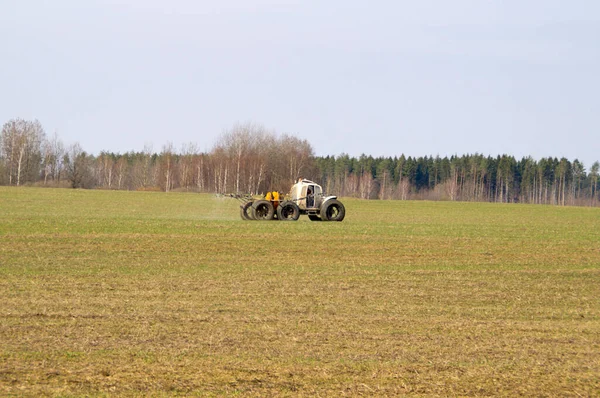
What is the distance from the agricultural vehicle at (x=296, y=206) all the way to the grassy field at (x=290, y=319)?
31.6ft

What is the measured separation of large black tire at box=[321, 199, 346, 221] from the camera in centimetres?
3659

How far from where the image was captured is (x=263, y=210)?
35.6 metres

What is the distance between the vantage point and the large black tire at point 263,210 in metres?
35.1

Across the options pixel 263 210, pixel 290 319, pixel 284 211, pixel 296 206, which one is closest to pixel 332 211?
pixel 296 206

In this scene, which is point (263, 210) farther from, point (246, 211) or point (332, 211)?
point (332, 211)

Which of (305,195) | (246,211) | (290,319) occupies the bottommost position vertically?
(290,319)

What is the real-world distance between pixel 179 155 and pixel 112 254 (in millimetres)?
118290

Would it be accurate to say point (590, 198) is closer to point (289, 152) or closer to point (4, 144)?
point (289, 152)

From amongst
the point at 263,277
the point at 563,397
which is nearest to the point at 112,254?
the point at 263,277

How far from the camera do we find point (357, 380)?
8492 millimetres

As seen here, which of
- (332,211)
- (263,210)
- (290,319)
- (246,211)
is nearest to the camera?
(290,319)

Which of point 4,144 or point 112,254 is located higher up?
point 4,144

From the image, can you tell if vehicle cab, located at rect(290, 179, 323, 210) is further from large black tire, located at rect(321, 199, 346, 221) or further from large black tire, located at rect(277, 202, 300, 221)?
large black tire, located at rect(277, 202, 300, 221)

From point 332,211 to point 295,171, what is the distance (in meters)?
60.2
